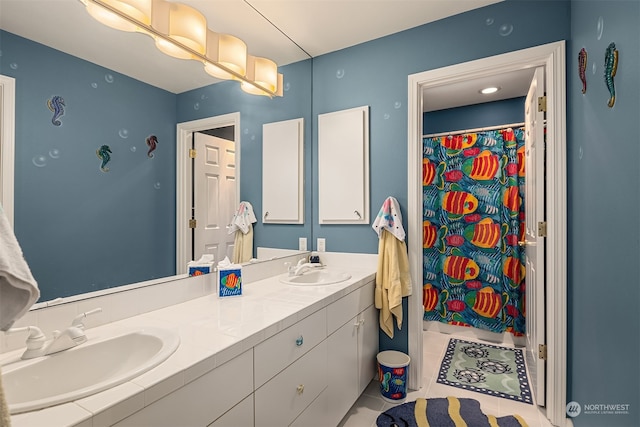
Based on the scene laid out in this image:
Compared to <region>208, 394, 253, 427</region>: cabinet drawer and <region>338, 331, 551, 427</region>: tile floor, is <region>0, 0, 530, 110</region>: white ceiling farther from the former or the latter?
<region>338, 331, 551, 427</region>: tile floor

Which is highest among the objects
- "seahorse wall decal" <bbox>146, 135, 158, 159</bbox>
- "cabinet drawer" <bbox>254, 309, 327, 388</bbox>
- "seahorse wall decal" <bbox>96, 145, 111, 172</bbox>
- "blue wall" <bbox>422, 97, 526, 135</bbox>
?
"blue wall" <bbox>422, 97, 526, 135</bbox>

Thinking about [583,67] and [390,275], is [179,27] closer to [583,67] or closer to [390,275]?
[390,275]

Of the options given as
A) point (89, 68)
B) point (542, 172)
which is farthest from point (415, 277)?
point (89, 68)

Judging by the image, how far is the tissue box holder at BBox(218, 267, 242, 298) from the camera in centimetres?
165

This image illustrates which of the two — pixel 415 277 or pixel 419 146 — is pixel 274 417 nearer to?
pixel 415 277

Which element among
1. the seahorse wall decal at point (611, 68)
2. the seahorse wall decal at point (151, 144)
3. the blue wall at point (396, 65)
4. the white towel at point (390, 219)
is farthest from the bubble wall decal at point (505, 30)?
the seahorse wall decal at point (151, 144)

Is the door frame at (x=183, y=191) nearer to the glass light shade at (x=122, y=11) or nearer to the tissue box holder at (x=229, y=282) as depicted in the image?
the tissue box holder at (x=229, y=282)

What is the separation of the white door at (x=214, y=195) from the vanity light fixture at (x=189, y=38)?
387 mm

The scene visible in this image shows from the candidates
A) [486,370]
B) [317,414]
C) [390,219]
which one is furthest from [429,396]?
[390,219]

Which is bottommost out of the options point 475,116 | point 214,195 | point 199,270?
point 199,270

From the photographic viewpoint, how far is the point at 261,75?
2127 mm

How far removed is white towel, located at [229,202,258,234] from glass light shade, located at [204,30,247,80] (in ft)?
2.46

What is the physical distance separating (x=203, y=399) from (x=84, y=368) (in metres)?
0.40

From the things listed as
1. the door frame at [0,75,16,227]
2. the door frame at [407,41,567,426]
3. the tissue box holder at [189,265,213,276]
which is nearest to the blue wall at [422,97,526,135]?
the door frame at [407,41,567,426]
